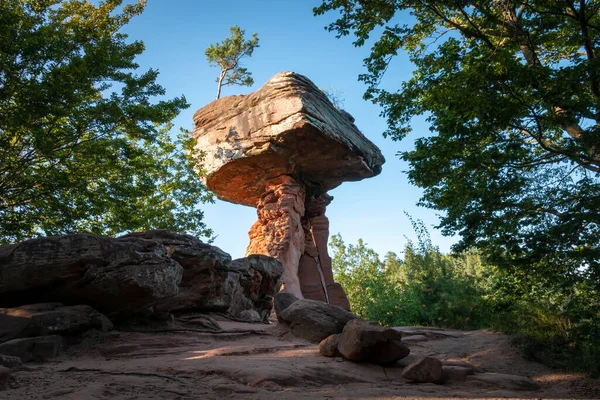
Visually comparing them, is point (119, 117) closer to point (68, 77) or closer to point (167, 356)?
point (68, 77)

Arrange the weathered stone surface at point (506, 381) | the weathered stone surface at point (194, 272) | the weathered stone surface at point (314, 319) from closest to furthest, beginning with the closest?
the weathered stone surface at point (506, 381) < the weathered stone surface at point (314, 319) < the weathered stone surface at point (194, 272)

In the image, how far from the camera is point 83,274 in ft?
26.9

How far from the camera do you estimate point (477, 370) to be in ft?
22.3

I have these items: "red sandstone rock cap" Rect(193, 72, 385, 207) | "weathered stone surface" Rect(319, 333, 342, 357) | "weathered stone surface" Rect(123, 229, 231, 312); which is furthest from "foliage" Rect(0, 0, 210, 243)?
"weathered stone surface" Rect(319, 333, 342, 357)

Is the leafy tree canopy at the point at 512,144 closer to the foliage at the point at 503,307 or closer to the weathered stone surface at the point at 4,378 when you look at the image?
the foliage at the point at 503,307

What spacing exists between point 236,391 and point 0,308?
19.5 feet

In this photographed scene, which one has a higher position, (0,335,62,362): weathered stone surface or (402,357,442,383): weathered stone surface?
(0,335,62,362): weathered stone surface

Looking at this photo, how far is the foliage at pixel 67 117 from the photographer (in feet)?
33.8

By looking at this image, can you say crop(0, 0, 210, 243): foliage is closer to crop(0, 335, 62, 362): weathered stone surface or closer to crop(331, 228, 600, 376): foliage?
crop(0, 335, 62, 362): weathered stone surface

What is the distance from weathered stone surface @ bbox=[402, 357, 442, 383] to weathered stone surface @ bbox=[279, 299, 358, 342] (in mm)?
2738

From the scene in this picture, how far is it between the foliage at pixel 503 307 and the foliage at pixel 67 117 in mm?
10420

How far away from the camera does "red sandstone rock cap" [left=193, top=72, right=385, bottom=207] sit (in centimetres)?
1858

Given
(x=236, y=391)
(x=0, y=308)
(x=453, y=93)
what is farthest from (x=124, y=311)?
(x=453, y=93)

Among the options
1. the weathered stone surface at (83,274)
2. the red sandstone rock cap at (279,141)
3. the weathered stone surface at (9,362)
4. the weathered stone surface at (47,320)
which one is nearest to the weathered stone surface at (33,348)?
the weathered stone surface at (47,320)
